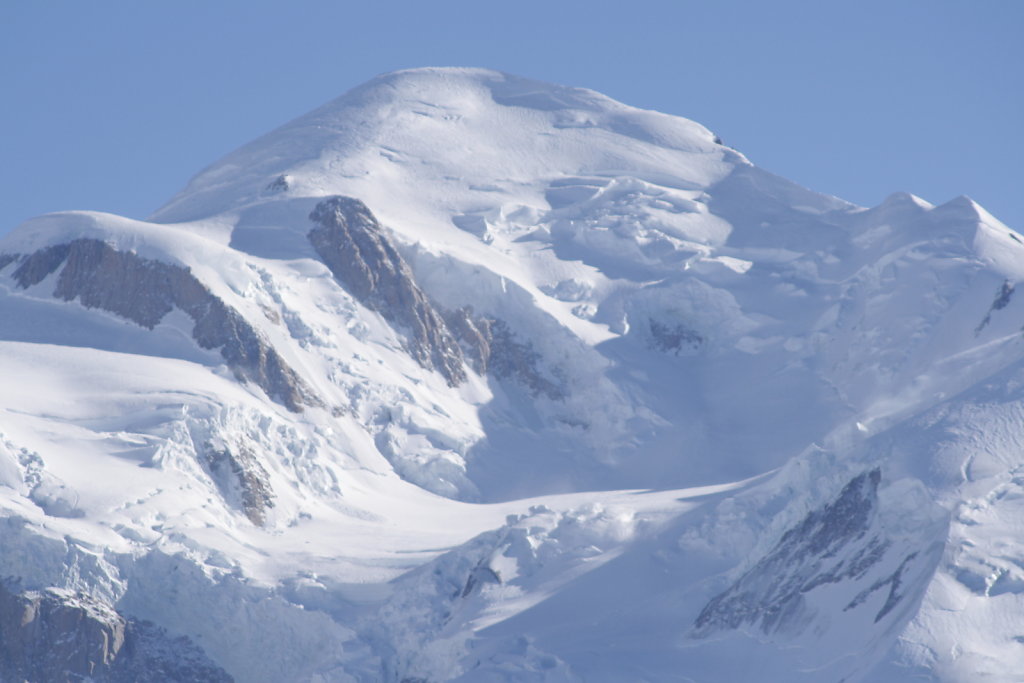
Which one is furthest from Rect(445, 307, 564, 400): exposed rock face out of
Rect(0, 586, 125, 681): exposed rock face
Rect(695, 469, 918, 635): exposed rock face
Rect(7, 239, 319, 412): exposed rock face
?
Rect(0, 586, 125, 681): exposed rock face

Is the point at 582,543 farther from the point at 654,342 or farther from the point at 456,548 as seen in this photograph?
the point at 654,342

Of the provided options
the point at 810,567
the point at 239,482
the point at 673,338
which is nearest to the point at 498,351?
the point at 673,338

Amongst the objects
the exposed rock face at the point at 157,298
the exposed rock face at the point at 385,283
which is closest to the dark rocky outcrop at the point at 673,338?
the exposed rock face at the point at 385,283

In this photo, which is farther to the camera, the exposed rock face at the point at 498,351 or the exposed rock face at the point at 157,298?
the exposed rock face at the point at 498,351

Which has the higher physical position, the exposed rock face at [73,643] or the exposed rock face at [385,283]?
the exposed rock face at [385,283]

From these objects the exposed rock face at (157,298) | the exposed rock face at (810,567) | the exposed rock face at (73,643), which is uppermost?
the exposed rock face at (157,298)

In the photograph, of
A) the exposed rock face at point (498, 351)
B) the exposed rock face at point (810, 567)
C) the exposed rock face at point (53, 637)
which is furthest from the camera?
the exposed rock face at point (498, 351)

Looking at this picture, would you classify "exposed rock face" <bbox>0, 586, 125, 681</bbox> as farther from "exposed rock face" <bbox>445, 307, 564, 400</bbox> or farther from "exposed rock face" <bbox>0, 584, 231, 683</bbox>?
"exposed rock face" <bbox>445, 307, 564, 400</bbox>

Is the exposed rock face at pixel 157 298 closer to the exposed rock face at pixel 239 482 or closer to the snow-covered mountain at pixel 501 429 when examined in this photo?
the snow-covered mountain at pixel 501 429
